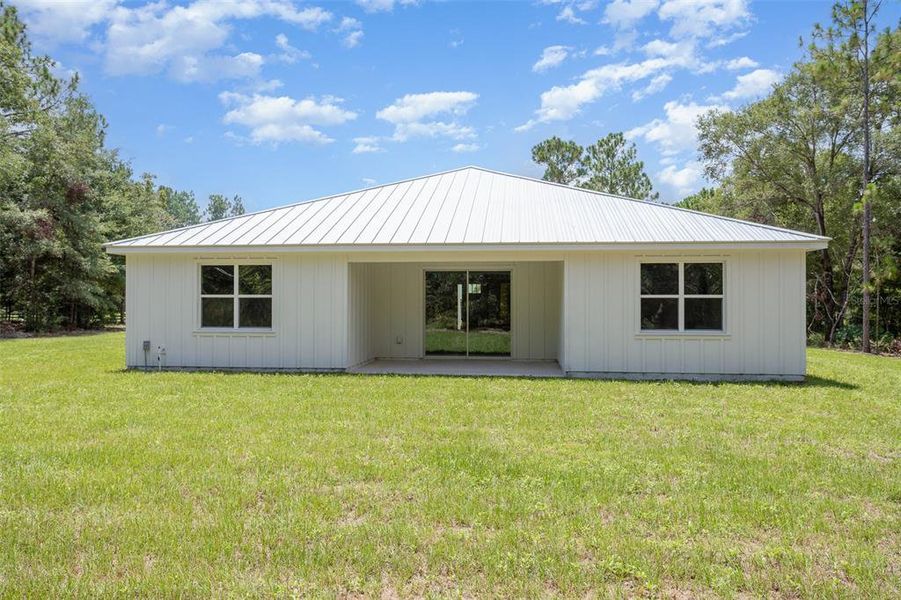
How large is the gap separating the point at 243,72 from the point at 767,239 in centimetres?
1968

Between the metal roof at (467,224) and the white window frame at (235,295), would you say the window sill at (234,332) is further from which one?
the metal roof at (467,224)

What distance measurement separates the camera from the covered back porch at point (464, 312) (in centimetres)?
1454

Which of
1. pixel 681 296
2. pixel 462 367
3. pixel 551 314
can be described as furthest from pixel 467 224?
pixel 681 296

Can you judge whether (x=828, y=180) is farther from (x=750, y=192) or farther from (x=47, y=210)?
(x=47, y=210)

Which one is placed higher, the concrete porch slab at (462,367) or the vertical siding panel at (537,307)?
the vertical siding panel at (537,307)

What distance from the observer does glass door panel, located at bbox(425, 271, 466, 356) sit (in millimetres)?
14656

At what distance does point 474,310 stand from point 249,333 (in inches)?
211

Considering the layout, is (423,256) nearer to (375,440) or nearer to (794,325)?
(375,440)

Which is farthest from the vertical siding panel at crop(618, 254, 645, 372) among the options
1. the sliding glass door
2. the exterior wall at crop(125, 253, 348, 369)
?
the exterior wall at crop(125, 253, 348, 369)

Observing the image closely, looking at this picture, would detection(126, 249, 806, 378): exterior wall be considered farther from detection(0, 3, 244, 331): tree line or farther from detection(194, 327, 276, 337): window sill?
detection(0, 3, 244, 331): tree line

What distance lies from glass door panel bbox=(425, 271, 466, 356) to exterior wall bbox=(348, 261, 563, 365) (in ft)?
0.57

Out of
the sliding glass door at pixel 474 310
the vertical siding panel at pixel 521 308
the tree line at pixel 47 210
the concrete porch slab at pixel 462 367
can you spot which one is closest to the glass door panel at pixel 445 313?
the sliding glass door at pixel 474 310

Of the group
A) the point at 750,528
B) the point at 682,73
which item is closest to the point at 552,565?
the point at 750,528

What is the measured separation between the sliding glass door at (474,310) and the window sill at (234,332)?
4.38 meters
